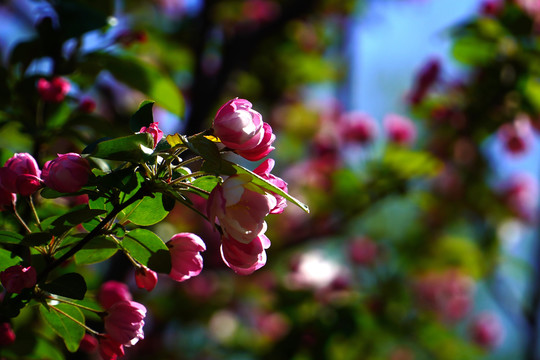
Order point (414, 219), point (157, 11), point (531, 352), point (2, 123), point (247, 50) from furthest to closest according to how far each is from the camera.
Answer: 1. point (414, 219)
2. point (157, 11)
3. point (531, 352)
4. point (247, 50)
5. point (2, 123)

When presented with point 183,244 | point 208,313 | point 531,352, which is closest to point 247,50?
point 208,313

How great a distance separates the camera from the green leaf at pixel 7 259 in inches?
19.2

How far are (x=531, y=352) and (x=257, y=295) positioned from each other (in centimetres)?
88

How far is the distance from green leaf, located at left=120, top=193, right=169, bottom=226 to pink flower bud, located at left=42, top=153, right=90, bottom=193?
0.07 metres

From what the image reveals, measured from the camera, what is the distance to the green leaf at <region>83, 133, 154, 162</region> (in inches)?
16.4

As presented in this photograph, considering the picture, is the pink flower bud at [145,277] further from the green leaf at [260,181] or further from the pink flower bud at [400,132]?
A: the pink flower bud at [400,132]

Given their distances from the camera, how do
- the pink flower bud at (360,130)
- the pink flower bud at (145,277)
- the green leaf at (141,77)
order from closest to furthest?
the pink flower bud at (145,277), the green leaf at (141,77), the pink flower bud at (360,130)

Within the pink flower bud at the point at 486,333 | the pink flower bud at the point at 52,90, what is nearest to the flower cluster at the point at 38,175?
the pink flower bud at the point at 52,90

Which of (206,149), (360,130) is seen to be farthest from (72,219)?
(360,130)

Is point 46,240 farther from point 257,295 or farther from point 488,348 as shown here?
point 488,348

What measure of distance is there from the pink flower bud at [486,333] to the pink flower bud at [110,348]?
1.72 m

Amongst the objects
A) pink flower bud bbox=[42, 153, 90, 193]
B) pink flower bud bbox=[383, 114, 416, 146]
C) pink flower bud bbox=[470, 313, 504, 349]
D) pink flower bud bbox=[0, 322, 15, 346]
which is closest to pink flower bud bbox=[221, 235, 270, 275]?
pink flower bud bbox=[42, 153, 90, 193]

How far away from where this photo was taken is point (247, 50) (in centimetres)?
145

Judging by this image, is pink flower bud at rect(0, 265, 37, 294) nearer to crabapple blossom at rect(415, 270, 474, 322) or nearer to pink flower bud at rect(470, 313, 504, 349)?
crabapple blossom at rect(415, 270, 474, 322)
